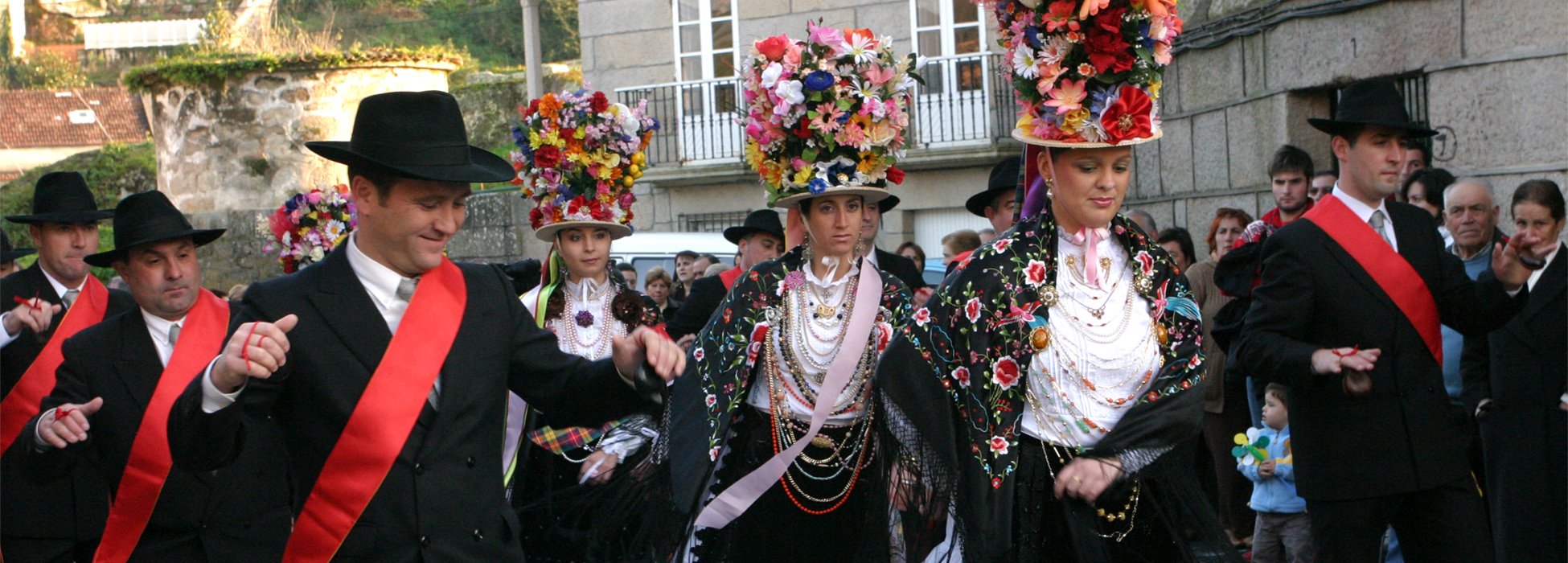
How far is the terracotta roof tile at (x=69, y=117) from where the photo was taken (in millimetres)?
43719

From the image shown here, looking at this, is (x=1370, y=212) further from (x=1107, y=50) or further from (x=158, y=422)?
(x=158, y=422)

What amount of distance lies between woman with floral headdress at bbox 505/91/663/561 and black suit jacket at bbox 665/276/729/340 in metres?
0.71

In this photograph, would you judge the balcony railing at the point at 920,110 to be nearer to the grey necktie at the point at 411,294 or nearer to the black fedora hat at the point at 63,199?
the black fedora hat at the point at 63,199

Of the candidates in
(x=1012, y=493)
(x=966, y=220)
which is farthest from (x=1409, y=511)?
(x=966, y=220)

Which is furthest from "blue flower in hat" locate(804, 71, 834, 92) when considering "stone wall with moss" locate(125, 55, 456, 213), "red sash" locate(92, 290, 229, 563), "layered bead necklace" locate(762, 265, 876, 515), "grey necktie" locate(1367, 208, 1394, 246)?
"stone wall with moss" locate(125, 55, 456, 213)

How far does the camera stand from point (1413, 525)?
4969mm

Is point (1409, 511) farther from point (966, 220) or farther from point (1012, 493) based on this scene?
point (966, 220)

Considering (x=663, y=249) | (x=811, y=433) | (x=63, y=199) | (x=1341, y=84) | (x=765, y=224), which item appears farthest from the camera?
(x=663, y=249)

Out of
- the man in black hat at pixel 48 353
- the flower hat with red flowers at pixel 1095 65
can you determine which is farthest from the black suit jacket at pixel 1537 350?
the man in black hat at pixel 48 353

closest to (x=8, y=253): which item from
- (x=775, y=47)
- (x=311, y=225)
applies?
(x=311, y=225)

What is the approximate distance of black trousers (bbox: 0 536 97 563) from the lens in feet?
19.1

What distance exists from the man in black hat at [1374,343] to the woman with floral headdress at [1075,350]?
79cm

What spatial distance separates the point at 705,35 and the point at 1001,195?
13.2 meters

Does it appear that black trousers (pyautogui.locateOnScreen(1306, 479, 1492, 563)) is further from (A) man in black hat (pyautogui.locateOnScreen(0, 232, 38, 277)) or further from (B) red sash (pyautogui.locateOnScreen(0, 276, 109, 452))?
(A) man in black hat (pyautogui.locateOnScreen(0, 232, 38, 277))
